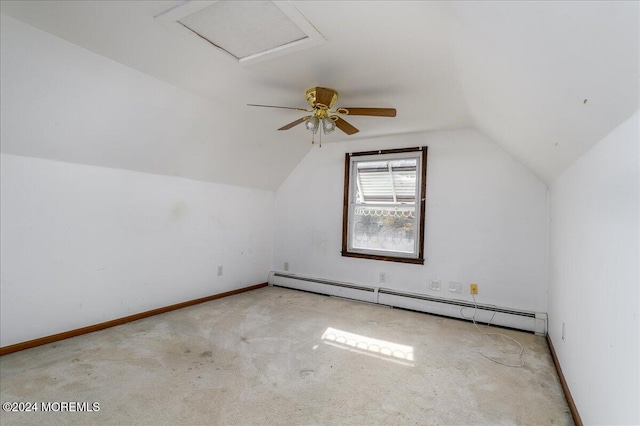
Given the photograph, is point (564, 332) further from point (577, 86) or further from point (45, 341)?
point (45, 341)

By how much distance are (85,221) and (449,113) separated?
3743 mm

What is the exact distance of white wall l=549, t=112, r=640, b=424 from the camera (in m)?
1.08

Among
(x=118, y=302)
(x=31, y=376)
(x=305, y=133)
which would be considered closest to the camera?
(x=31, y=376)

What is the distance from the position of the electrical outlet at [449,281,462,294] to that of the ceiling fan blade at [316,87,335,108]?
2560mm

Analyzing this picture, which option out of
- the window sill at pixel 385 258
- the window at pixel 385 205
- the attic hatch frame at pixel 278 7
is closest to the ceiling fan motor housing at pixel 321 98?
the attic hatch frame at pixel 278 7

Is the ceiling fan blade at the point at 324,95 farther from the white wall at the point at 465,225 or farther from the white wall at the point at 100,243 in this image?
the white wall at the point at 100,243

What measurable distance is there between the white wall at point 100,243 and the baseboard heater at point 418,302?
1.07m

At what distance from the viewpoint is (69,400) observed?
179 centimetres

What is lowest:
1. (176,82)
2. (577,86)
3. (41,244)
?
(41,244)

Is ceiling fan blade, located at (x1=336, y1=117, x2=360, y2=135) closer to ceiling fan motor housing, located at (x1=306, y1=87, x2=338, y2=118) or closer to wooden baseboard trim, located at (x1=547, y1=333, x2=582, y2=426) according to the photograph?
ceiling fan motor housing, located at (x1=306, y1=87, x2=338, y2=118)

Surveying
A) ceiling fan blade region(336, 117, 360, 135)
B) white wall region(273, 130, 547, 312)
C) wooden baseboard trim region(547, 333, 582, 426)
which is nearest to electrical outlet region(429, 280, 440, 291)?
white wall region(273, 130, 547, 312)

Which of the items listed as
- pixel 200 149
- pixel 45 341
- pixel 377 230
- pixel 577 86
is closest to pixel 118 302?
pixel 45 341

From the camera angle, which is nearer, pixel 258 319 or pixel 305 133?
pixel 258 319

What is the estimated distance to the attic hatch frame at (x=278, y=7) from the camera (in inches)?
61.9
